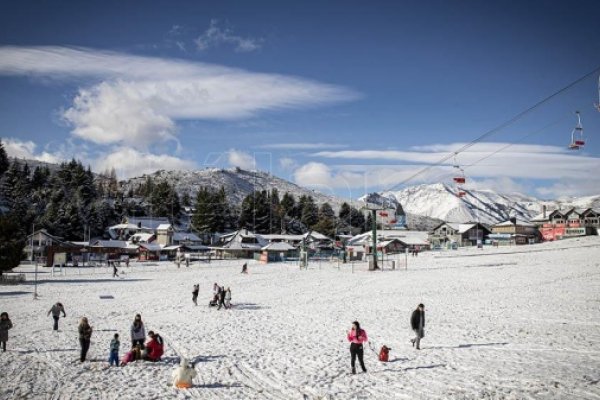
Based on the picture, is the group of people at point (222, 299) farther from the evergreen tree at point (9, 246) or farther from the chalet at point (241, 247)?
the chalet at point (241, 247)

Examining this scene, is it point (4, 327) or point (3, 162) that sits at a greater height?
point (3, 162)

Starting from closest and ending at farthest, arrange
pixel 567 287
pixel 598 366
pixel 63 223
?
pixel 598 366
pixel 567 287
pixel 63 223

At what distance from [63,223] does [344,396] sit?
96073 millimetres

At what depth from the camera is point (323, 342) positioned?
17172mm

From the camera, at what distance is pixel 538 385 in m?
11.7

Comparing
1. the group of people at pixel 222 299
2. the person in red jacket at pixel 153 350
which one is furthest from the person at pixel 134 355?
the group of people at pixel 222 299

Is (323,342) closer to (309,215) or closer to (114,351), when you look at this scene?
(114,351)

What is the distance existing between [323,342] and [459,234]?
9914 cm

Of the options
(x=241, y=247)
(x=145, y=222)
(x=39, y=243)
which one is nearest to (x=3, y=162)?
(x=145, y=222)

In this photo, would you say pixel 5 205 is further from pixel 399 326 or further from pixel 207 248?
pixel 399 326

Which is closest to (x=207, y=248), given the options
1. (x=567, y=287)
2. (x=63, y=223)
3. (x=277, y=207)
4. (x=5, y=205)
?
(x=63, y=223)

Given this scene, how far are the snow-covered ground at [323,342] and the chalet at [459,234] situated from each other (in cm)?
7452

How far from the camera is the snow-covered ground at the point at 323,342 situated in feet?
38.8

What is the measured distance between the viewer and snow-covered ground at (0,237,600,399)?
11.8m
